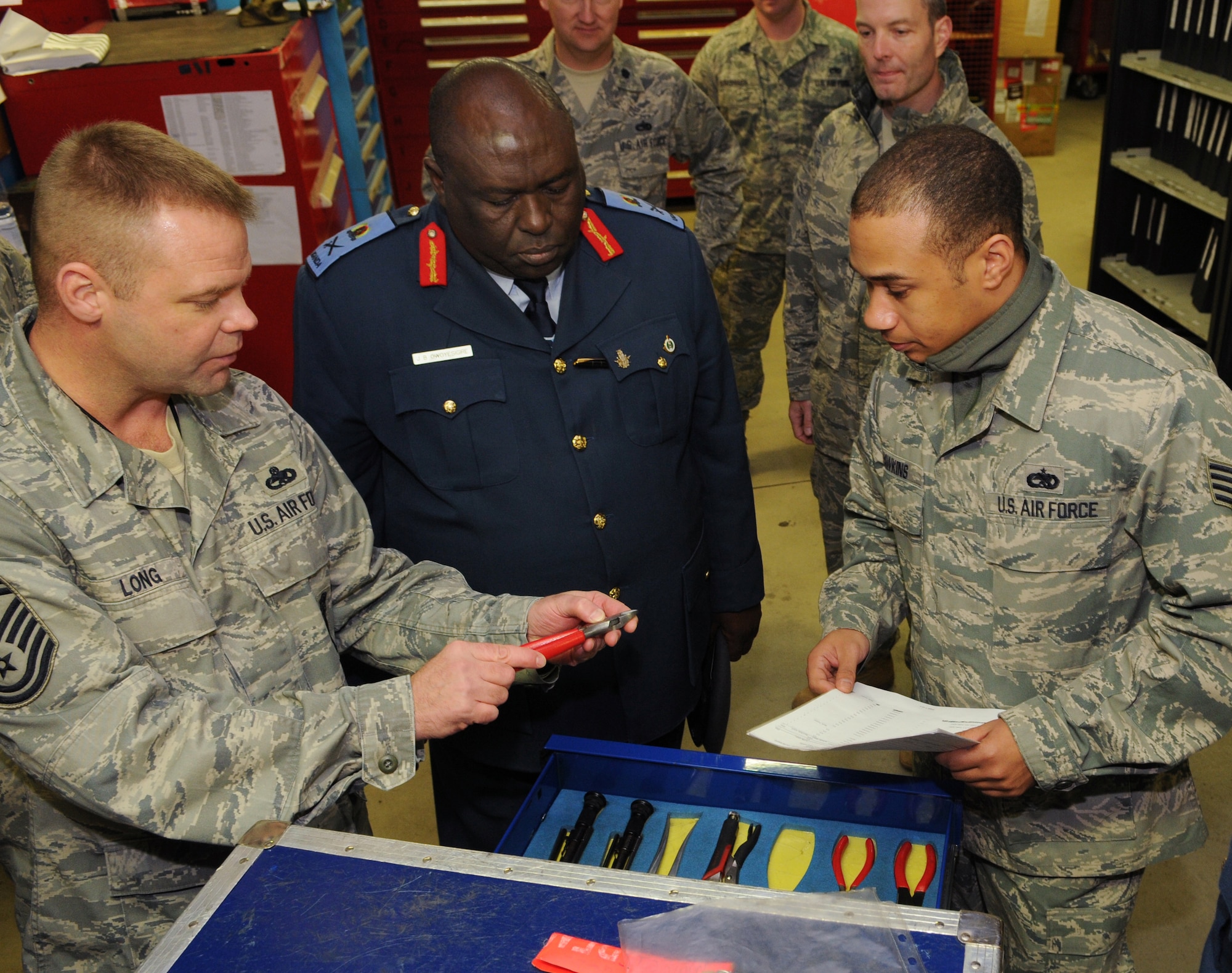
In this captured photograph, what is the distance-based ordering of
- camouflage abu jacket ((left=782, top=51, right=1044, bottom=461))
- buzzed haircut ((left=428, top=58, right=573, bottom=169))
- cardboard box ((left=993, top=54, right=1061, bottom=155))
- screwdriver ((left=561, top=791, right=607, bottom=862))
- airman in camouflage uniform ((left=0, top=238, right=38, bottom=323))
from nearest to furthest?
screwdriver ((left=561, top=791, right=607, bottom=862)) < buzzed haircut ((left=428, top=58, right=573, bottom=169)) < airman in camouflage uniform ((left=0, top=238, right=38, bottom=323)) < camouflage abu jacket ((left=782, top=51, right=1044, bottom=461)) < cardboard box ((left=993, top=54, right=1061, bottom=155))

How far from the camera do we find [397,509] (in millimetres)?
2086

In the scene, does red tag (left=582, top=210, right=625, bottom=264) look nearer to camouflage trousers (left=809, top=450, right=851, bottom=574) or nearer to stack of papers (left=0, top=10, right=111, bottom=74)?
camouflage trousers (left=809, top=450, right=851, bottom=574)

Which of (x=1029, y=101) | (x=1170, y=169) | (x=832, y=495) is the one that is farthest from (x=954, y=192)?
(x=1029, y=101)

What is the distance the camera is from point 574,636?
62.6 inches

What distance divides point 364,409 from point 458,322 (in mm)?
246

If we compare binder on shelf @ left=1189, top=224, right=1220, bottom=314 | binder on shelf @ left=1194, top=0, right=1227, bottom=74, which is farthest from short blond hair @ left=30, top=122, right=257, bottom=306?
binder on shelf @ left=1194, top=0, right=1227, bottom=74

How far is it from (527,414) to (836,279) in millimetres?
1433

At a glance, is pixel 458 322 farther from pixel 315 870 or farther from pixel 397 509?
pixel 315 870

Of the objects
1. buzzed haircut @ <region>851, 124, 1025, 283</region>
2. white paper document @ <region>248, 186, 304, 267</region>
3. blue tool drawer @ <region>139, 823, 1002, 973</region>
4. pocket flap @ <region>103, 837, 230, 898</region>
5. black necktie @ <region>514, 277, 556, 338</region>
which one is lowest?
pocket flap @ <region>103, 837, 230, 898</region>

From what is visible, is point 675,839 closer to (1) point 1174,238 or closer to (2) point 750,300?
(2) point 750,300

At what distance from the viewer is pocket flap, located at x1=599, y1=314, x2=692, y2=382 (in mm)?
2006

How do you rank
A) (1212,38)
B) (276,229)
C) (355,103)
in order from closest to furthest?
(276,229), (1212,38), (355,103)

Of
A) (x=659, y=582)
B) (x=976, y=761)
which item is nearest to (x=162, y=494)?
(x=659, y=582)

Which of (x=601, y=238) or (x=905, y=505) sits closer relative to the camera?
(x=905, y=505)
